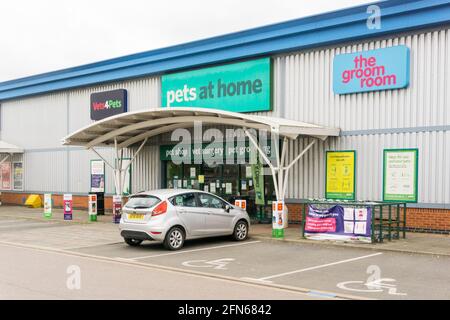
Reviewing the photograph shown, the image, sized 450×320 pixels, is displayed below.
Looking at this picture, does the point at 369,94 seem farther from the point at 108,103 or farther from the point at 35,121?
the point at 35,121

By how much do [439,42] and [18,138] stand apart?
81.8ft

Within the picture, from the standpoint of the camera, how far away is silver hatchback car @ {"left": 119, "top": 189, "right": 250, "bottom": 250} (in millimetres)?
12984

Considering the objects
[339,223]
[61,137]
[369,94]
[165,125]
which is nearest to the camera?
[339,223]

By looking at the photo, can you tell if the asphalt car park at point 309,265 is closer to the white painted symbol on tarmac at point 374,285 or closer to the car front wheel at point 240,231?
the white painted symbol on tarmac at point 374,285

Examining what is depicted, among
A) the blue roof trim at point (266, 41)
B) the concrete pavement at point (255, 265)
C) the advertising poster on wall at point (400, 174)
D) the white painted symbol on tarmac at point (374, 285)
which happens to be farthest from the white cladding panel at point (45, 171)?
the white painted symbol on tarmac at point (374, 285)

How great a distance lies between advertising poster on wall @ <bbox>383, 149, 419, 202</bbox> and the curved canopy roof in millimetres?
2027

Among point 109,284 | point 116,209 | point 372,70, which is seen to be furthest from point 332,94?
point 109,284

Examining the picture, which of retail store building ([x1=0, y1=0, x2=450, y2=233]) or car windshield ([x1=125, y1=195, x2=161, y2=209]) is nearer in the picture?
car windshield ([x1=125, y1=195, x2=161, y2=209])

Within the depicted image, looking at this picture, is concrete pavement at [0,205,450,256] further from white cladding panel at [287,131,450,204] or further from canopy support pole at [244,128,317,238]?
white cladding panel at [287,131,450,204]

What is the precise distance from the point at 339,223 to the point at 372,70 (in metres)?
5.57

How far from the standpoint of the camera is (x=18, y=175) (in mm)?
32250

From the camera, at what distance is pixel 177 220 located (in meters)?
13.2

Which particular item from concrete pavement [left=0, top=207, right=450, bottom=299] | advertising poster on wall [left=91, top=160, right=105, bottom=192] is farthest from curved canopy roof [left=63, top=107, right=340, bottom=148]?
advertising poster on wall [left=91, top=160, right=105, bottom=192]

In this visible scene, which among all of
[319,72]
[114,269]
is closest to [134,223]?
[114,269]
